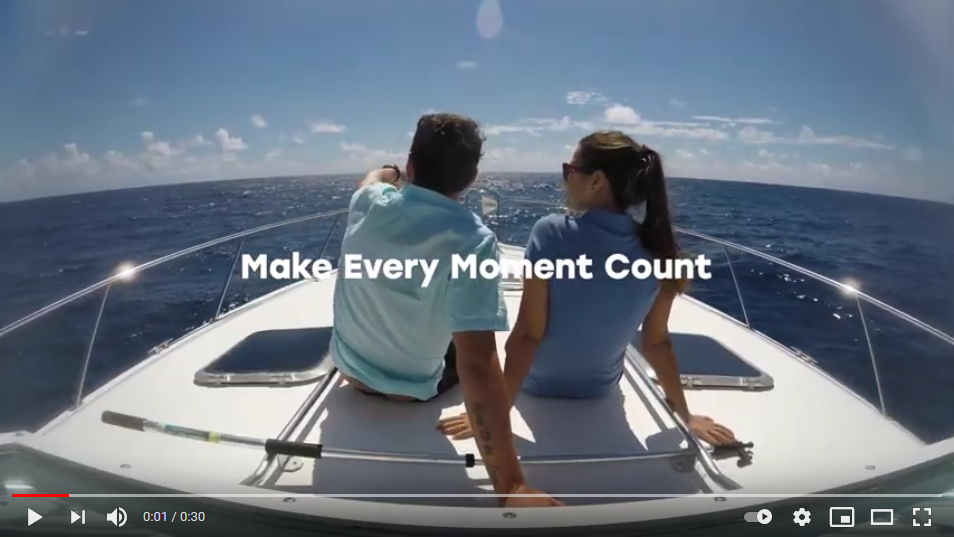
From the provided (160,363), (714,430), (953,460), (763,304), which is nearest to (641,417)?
(714,430)

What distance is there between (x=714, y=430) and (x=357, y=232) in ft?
2.35

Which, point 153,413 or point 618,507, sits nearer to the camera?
point 618,507

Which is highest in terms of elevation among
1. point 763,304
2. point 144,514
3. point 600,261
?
point 600,261

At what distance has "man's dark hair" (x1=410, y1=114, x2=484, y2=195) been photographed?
34.2 inches

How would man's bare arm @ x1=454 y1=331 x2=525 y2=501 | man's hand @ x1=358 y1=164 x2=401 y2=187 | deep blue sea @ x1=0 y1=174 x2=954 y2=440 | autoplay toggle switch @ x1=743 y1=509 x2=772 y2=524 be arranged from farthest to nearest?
deep blue sea @ x1=0 y1=174 x2=954 y2=440 → man's hand @ x1=358 y1=164 x2=401 y2=187 → man's bare arm @ x1=454 y1=331 x2=525 y2=501 → autoplay toggle switch @ x1=743 y1=509 x2=772 y2=524

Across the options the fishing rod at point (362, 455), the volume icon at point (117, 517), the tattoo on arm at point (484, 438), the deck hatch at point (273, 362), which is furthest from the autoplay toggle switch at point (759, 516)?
the deck hatch at point (273, 362)

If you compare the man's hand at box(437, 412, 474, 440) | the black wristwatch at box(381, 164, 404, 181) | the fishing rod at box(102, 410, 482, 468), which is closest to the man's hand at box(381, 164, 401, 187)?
the black wristwatch at box(381, 164, 404, 181)

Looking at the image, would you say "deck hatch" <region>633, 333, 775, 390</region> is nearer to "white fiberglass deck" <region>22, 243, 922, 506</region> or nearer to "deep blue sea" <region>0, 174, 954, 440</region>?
"white fiberglass deck" <region>22, 243, 922, 506</region>

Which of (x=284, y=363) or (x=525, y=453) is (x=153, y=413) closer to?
(x=284, y=363)

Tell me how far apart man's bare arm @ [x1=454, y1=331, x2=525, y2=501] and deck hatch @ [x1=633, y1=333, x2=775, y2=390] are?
24.3 inches

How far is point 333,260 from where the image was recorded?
2.95 metres

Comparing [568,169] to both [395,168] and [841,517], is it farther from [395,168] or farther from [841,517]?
[841,517]

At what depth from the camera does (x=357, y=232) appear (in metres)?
0.94

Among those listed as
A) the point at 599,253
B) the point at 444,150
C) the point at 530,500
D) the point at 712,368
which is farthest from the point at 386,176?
the point at 712,368
